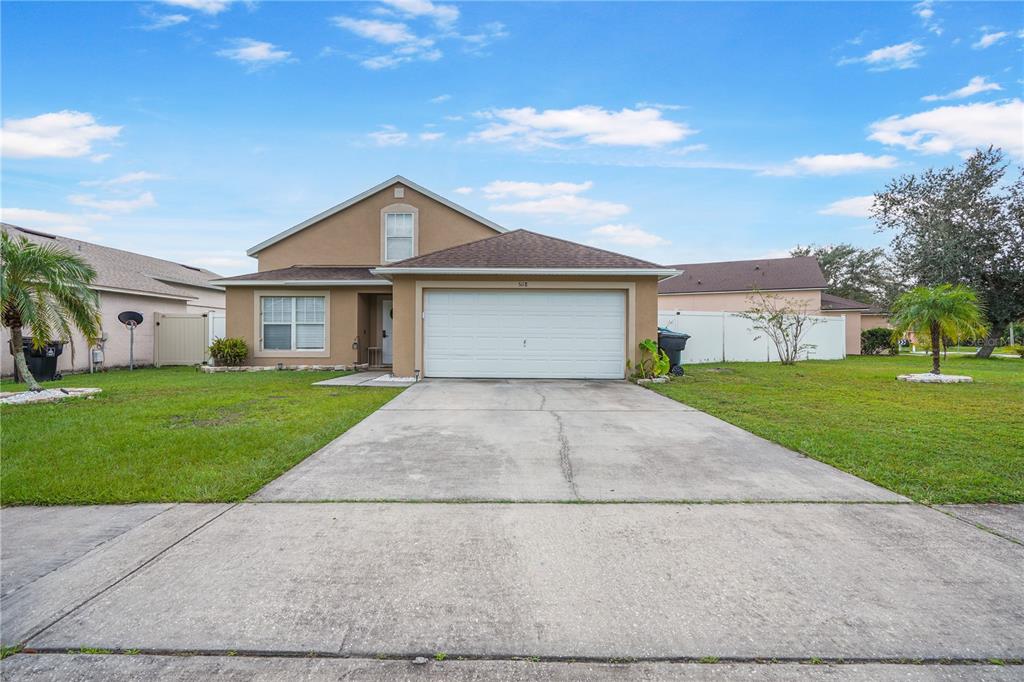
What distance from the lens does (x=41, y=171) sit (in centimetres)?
1384

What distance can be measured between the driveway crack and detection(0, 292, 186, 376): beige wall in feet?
46.6

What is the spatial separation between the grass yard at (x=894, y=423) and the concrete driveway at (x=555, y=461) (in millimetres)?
442

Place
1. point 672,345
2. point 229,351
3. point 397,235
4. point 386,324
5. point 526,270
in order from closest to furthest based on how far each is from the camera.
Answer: point 526,270
point 672,345
point 229,351
point 386,324
point 397,235

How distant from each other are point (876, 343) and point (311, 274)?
25.7 m

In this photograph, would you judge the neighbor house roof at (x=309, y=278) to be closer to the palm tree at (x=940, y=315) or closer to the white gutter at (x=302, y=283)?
the white gutter at (x=302, y=283)

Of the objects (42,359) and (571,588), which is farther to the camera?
(42,359)

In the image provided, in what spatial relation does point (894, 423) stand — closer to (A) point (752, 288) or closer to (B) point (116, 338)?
(B) point (116, 338)

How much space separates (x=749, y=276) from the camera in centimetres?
3022

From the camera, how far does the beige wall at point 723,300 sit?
2761 centimetres

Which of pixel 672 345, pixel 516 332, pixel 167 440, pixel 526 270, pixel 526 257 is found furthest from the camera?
pixel 672 345

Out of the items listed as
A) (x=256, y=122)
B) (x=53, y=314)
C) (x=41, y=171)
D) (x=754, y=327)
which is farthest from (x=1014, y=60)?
(x=41, y=171)

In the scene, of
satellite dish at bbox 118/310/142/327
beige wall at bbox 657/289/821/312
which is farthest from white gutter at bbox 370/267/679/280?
beige wall at bbox 657/289/821/312

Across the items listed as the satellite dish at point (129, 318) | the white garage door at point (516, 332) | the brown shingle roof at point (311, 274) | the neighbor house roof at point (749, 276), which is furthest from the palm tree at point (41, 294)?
the neighbor house roof at point (749, 276)

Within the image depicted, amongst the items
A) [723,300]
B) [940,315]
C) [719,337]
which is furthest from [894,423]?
[723,300]
